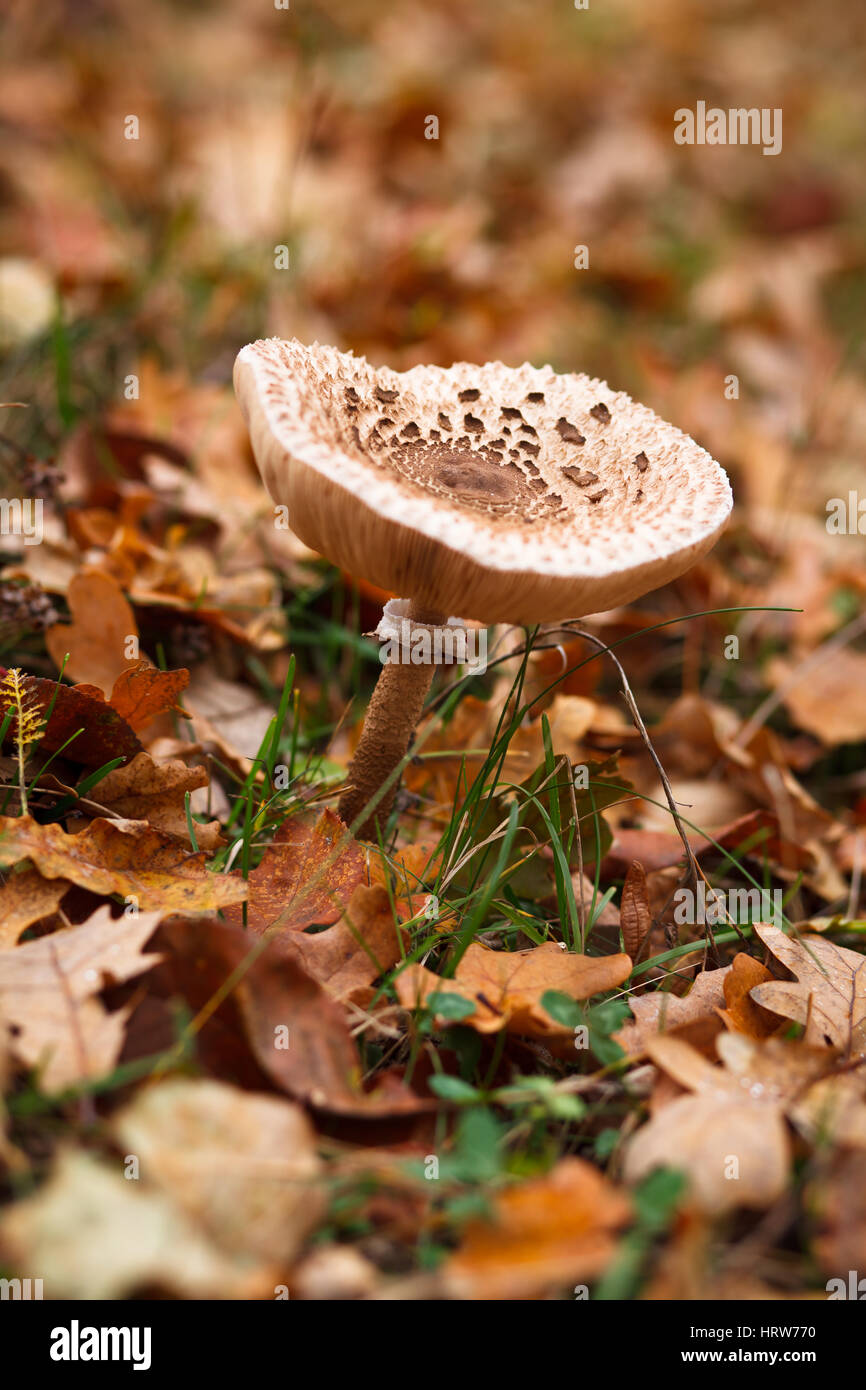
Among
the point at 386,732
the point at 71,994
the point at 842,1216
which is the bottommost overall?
the point at 842,1216

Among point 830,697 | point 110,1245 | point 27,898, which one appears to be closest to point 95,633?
point 27,898

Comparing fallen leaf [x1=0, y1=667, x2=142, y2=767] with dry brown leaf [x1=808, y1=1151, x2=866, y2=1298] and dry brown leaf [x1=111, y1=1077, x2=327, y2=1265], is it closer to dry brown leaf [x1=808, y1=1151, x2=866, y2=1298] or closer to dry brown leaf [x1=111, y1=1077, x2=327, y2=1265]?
dry brown leaf [x1=111, y1=1077, x2=327, y2=1265]

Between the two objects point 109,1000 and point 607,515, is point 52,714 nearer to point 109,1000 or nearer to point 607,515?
point 109,1000

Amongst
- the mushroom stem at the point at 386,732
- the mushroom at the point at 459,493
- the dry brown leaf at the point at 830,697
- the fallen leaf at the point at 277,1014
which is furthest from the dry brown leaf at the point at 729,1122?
the dry brown leaf at the point at 830,697

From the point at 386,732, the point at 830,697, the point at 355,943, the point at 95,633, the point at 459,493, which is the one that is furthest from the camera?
the point at 830,697

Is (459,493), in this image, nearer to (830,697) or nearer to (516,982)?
(516,982)

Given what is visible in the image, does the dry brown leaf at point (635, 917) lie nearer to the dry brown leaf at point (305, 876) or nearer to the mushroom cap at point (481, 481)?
the dry brown leaf at point (305, 876)

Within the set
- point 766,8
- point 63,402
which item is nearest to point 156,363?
point 63,402
